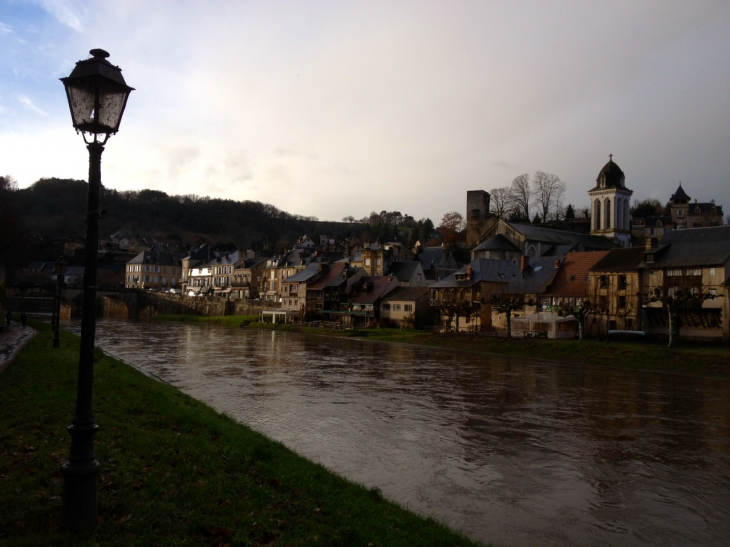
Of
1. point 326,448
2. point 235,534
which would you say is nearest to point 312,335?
point 326,448

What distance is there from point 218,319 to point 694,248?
2368 inches

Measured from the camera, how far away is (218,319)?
81812 millimetres

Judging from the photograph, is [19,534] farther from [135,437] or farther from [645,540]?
[645,540]

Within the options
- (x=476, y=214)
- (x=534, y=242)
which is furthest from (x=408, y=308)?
(x=476, y=214)

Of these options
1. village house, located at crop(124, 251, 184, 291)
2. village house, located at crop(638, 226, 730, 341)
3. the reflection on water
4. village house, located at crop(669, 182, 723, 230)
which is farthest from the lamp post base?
village house, located at crop(124, 251, 184, 291)

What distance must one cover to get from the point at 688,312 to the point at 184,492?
40957mm

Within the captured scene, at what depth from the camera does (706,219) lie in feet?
334

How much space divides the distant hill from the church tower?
69360 mm

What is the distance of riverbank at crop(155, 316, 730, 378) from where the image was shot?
3300 cm

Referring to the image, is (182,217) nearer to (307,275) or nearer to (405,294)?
(307,275)

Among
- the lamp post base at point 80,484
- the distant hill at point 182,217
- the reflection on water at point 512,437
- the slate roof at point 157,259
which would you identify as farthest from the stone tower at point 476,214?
the lamp post base at point 80,484

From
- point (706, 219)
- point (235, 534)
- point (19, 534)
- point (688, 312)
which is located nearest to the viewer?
point (19, 534)

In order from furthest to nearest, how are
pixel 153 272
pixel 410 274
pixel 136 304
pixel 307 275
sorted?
pixel 153 272
pixel 136 304
pixel 307 275
pixel 410 274

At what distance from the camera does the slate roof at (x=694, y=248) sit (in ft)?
130
